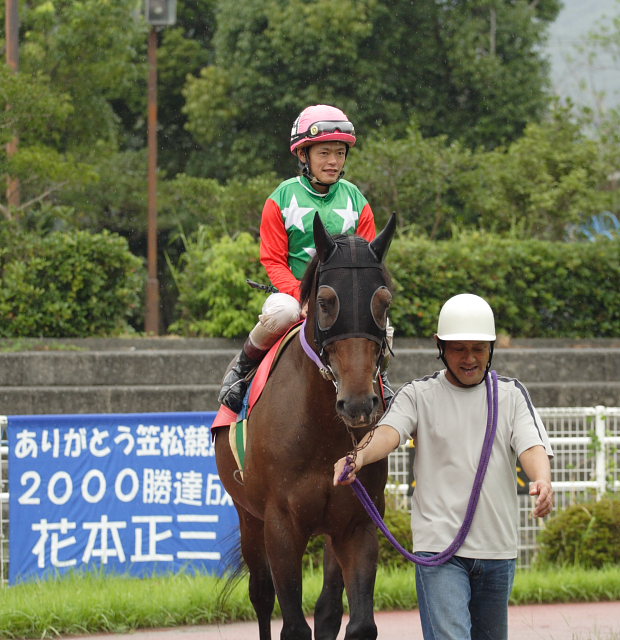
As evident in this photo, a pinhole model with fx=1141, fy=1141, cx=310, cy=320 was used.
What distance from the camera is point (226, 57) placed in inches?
1090

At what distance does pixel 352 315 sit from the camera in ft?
13.8

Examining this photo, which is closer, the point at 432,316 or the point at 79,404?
the point at 79,404

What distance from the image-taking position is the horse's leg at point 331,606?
529cm

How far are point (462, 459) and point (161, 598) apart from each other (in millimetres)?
3819

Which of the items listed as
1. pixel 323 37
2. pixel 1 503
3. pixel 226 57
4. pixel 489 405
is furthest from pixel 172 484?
pixel 226 57

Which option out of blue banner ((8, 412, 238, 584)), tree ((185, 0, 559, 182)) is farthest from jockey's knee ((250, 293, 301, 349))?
tree ((185, 0, 559, 182))

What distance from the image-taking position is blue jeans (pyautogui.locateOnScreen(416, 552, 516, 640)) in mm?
3898

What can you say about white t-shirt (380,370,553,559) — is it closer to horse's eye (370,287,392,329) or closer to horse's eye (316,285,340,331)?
horse's eye (370,287,392,329)

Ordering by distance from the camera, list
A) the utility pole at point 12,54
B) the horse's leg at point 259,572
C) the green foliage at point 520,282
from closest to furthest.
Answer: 1. the horse's leg at point 259,572
2. the green foliage at point 520,282
3. the utility pole at point 12,54

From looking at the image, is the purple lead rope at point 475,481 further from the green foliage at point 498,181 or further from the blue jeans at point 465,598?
the green foliage at point 498,181

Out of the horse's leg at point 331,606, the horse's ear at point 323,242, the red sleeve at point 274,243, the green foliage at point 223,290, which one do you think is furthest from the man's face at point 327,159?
the green foliage at point 223,290

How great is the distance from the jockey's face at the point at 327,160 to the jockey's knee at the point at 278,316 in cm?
60

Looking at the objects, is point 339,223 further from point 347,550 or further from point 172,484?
point 172,484

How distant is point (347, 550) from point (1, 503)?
4.40 m
